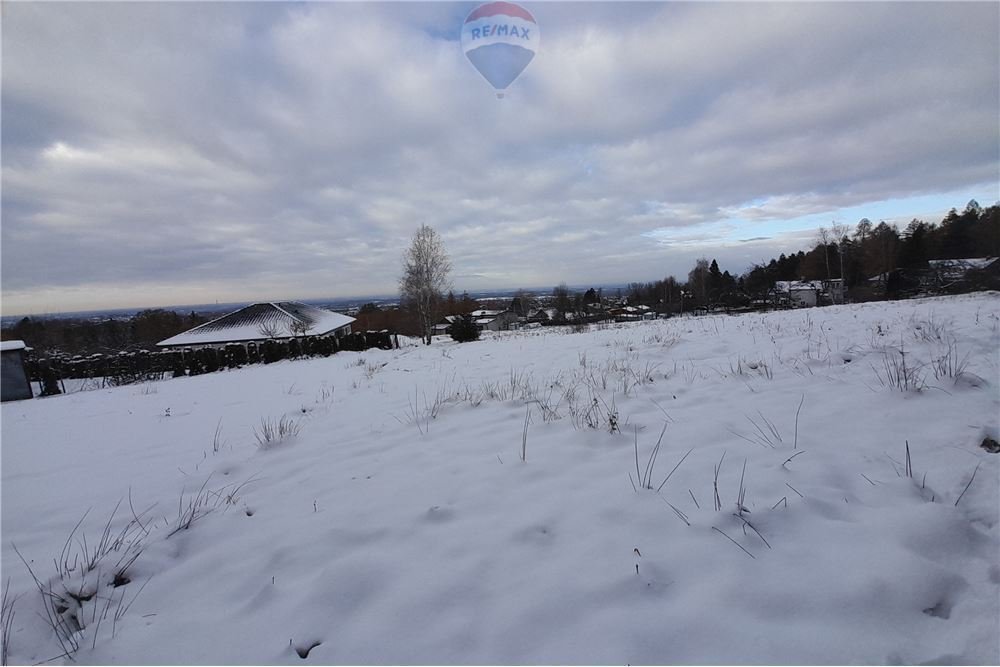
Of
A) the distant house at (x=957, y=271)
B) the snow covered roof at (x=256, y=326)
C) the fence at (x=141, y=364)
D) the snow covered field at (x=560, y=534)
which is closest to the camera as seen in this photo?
the snow covered field at (x=560, y=534)

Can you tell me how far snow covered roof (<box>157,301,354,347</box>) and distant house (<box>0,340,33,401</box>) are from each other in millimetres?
12749

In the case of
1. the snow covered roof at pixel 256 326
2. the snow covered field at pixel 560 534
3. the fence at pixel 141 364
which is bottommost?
the snow covered field at pixel 560 534

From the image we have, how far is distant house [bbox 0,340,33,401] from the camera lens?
10.5 m

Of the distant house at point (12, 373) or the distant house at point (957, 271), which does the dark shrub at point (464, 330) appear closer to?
the distant house at point (12, 373)

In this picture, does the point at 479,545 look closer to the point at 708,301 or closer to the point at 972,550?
the point at 972,550

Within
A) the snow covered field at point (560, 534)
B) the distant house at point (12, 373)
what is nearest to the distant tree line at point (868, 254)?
the snow covered field at point (560, 534)

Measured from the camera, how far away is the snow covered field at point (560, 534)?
1431 millimetres

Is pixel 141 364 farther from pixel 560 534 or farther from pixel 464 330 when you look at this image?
pixel 560 534

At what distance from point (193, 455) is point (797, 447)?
5.01 metres

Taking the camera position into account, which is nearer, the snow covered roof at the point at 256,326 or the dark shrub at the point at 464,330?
the dark shrub at the point at 464,330

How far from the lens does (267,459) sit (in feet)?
11.3

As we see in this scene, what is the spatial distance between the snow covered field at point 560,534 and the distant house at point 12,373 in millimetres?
10170

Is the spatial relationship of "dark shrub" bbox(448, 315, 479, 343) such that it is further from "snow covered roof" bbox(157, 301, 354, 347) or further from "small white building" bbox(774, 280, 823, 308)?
"small white building" bbox(774, 280, 823, 308)

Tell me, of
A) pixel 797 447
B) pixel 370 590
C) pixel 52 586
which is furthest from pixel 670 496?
pixel 52 586
